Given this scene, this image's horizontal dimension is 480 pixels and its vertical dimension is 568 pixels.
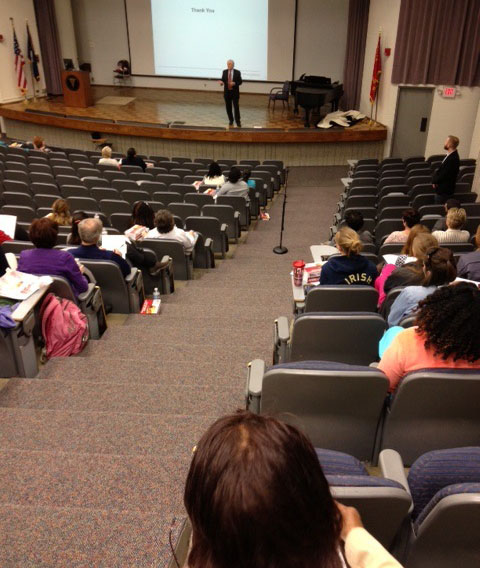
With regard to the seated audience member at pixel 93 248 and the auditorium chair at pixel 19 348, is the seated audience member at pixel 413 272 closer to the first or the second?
the seated audience member at pixel 93 248

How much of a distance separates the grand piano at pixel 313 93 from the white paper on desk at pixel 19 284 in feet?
31.1

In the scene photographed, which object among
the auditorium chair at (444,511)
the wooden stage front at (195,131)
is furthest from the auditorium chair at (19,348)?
the wooden stage front at (195,131)

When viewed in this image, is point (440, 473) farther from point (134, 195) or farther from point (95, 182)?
point (95, 182)

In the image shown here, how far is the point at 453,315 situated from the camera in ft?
6.58

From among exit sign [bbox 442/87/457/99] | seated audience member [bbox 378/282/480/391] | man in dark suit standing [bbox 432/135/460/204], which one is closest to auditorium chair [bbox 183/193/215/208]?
man in dark suit standing [bbox 432/135/460/204]

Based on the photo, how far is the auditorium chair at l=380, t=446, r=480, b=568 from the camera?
130cm

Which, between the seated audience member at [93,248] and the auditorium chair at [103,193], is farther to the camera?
the auditorium chair at [103,193]

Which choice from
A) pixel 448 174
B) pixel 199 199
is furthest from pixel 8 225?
pixel 448 174

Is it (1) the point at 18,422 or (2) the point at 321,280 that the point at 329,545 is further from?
(2) the point at 321,280

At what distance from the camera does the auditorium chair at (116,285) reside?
3.77 m

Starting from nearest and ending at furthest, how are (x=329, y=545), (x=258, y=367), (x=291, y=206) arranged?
(x=329, y=545) < (x=258, y=367) < (x=291, y=206)

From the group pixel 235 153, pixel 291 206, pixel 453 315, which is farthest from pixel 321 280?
pixel 235 153

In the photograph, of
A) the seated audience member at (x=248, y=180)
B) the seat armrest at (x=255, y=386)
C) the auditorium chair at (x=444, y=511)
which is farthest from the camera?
the seated audience member at (x=248, y=180)

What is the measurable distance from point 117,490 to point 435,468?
1256 mm
